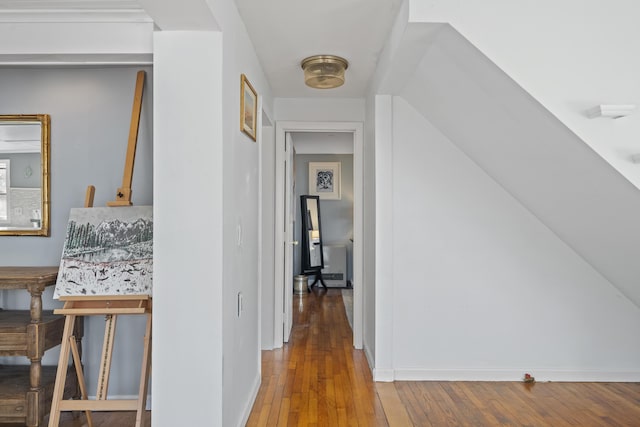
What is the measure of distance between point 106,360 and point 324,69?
7.60 ft

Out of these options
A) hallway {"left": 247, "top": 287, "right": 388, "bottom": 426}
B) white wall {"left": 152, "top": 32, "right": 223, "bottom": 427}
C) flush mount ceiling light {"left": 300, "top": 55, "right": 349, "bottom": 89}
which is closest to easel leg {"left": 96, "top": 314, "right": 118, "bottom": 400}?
white wall {"left": 152, "top": 32, "right": 223, "bottom": 427}

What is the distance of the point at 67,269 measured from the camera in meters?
2.30

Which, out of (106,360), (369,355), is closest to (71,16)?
(106,360)

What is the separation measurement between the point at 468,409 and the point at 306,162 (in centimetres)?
573

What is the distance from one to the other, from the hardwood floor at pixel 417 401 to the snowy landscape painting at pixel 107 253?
3.74ft

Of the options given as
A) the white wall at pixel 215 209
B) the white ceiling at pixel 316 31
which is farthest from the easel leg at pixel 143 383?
the white ceiling at pixel 316 31

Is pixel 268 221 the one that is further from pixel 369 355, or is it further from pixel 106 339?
pixel 106 339

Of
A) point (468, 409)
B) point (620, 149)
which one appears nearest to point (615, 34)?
point (620, 149)

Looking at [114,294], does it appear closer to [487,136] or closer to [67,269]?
[67,269]

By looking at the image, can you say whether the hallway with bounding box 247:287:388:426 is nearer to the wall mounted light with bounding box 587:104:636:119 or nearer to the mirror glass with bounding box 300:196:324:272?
the wall mounted light with bounding box 587:104:636:119

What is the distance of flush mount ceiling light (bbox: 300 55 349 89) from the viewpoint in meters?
3.13

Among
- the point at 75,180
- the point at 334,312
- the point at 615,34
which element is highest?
the point at 615,34

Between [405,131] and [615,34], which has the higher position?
[615,34]

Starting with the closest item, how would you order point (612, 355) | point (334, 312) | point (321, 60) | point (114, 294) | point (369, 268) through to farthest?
1. point (114, 294)
2. point (321, 60)
3. point (612, 355)
4. point (369, 268)
5. point (334, 312)
